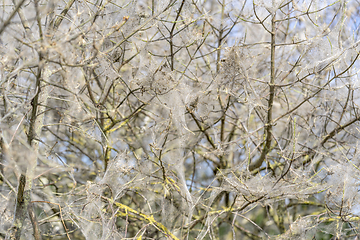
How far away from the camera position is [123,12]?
3.10m

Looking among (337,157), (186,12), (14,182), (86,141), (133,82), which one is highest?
(186,12)

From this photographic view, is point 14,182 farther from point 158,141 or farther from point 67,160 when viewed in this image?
point 158,141

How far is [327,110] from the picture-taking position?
12.4ft

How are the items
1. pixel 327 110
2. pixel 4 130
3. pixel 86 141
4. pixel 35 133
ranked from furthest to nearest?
pixel 86 141 < pixel 327 110 < pixel 35 133 < pixel 4 130

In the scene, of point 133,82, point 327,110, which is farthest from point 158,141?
point 327,110

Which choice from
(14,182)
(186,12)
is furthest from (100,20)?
(14,182)

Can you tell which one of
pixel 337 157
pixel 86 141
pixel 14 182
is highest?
pixel 337 157

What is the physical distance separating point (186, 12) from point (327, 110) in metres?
1.90

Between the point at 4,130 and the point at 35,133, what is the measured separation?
455 millimetres

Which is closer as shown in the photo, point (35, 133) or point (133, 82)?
point (35, 133)

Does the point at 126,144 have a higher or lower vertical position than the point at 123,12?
lower

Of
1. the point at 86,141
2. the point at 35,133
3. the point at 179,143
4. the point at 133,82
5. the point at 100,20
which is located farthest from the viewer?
the point at 86,141

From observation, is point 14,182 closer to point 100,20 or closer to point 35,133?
point 35,133

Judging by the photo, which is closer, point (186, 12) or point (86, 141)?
point (186, 12)
